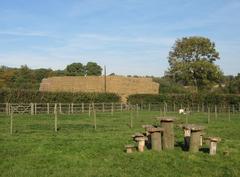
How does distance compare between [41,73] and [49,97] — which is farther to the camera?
[41,73]

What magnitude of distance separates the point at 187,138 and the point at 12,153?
19.2 ft

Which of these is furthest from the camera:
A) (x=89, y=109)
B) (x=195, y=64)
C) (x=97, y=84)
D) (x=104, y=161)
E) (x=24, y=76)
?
(x=24, y=76)

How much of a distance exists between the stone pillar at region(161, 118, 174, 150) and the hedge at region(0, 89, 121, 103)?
128 ft

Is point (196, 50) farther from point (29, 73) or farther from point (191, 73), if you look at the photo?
point (29, 73)

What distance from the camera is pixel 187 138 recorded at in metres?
16.1

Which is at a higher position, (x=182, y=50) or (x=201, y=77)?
(x=182, y=50)

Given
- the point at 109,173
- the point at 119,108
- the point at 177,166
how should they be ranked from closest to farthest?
the point at 109,173 < the point at 177,166 < the point at 119,108

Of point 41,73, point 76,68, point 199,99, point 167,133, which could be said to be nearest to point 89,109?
point 167,133

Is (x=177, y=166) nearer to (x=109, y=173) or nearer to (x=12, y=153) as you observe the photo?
(x=109, y=173)

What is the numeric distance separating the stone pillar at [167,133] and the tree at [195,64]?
73.2 metres

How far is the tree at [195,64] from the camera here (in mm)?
88250

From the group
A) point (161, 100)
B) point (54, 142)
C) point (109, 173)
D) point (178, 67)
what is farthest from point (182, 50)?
point (109, 173)

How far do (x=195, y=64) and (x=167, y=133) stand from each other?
7452 cm

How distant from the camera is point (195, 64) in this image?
88.8 m
